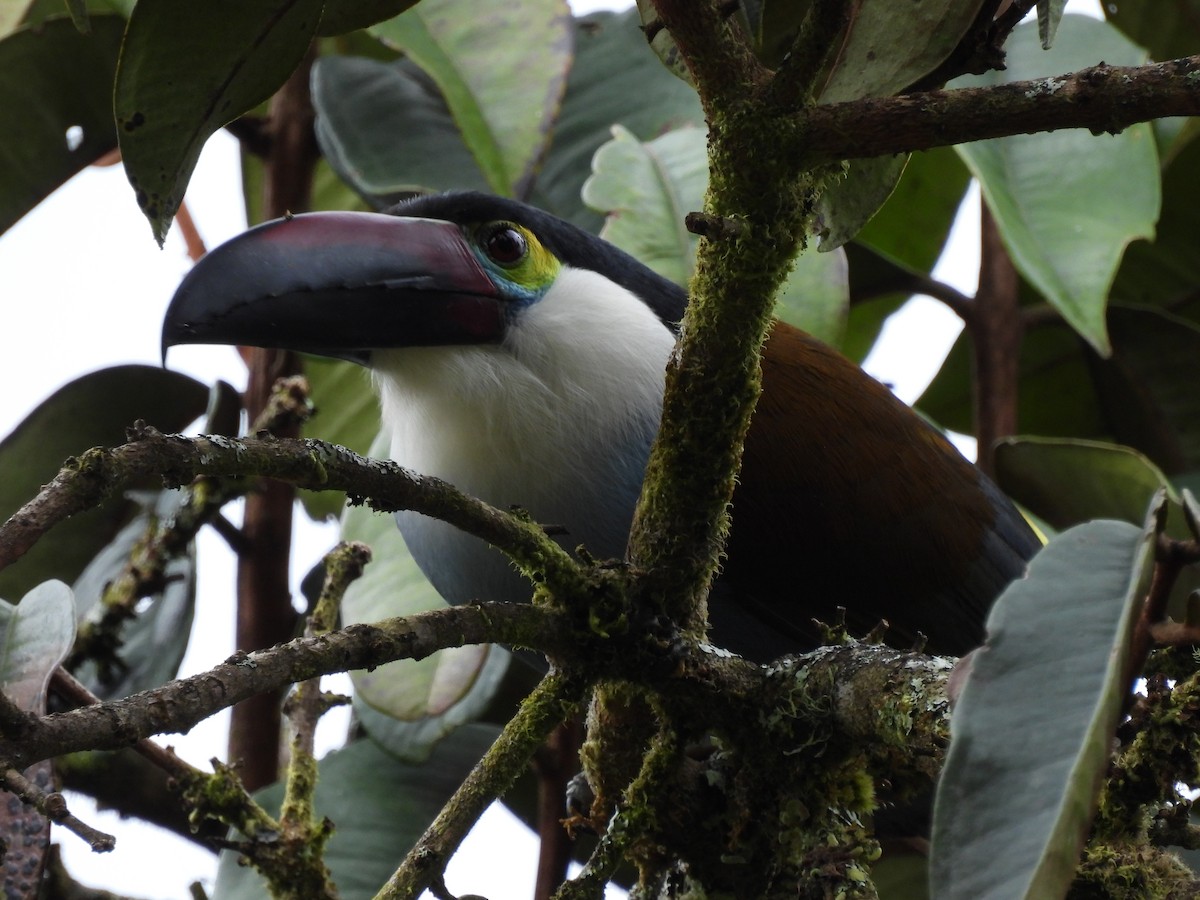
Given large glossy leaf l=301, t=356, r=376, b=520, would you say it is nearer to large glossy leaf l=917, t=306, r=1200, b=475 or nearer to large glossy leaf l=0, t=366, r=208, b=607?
large glossy leaf l=0, t=366, r=208, b=607

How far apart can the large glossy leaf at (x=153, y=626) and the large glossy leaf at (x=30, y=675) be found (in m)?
0.65

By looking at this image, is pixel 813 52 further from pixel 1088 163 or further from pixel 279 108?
pixel 279 108

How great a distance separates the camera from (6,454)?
1.95 m

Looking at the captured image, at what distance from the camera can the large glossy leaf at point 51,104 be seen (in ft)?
6.16

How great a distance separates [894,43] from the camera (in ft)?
2.96

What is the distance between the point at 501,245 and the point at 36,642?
0.77m

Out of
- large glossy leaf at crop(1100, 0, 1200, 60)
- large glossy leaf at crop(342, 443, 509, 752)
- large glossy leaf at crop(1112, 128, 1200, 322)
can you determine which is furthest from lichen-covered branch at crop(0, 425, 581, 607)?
large glossy leaf at crop(1100, 0, 1200, 60)

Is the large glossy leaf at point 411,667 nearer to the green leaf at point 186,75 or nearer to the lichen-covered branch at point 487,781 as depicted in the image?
the lichen-covered branch at point 487,781

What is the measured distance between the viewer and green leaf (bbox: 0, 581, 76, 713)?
104cm

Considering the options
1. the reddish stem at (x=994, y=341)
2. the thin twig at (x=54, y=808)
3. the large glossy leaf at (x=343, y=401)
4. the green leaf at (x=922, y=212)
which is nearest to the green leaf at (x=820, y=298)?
the reddish stem at (x=994, y=341)

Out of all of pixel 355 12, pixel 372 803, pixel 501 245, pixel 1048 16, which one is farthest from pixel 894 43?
pixel 372 803

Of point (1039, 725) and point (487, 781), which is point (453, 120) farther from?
point (1039, 725)

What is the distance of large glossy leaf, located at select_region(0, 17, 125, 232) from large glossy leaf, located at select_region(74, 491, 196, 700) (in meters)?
0.51

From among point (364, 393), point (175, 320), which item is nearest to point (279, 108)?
point (364, 393)
